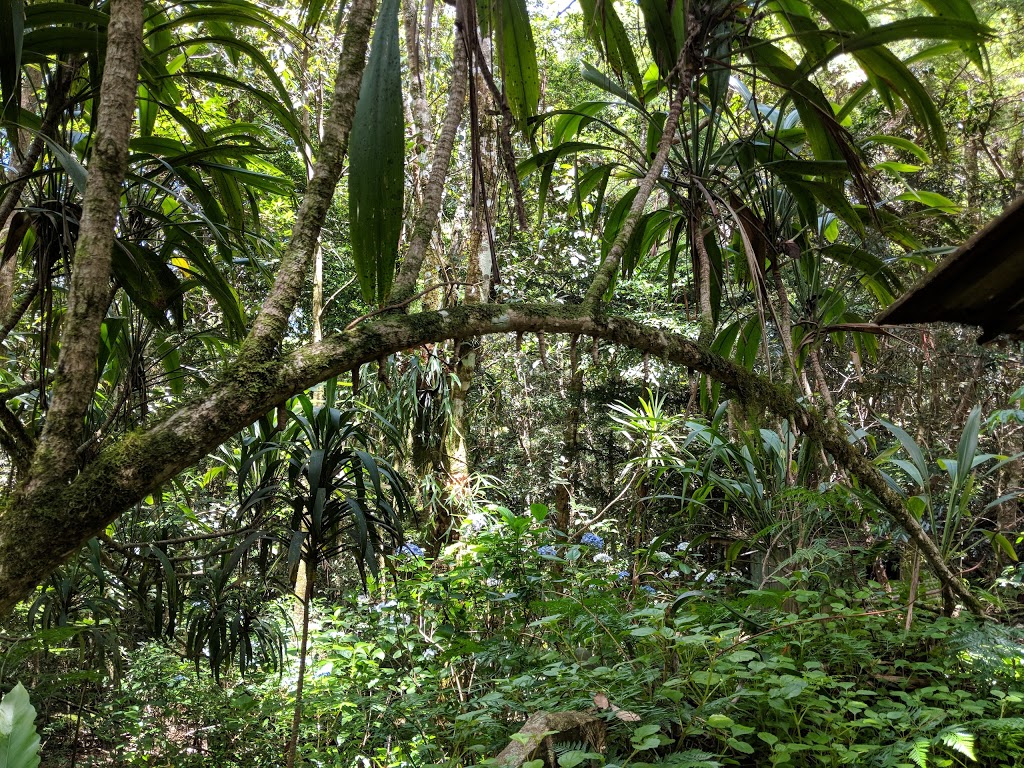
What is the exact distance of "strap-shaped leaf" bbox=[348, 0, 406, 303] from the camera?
948 millimetres

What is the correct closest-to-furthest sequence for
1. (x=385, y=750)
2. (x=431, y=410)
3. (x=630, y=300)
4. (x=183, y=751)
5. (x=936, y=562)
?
1. (x=936, y=562)
2. (x=385, y=750)
3. (x=183, y=751)
4. (x=431, y=410)
5. (x=630, y=300)

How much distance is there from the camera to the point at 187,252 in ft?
5.54

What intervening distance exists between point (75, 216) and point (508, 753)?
4.78 feet

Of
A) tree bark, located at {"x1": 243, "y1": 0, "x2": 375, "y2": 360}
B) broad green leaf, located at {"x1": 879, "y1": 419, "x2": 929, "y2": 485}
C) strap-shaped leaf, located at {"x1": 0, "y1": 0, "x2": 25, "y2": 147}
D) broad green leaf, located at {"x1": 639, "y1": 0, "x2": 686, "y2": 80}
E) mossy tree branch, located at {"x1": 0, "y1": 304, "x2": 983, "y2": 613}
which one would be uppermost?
broad green leaf, located at {"x1": 639, "y1": 0, "x2": 686, "y2": 80}

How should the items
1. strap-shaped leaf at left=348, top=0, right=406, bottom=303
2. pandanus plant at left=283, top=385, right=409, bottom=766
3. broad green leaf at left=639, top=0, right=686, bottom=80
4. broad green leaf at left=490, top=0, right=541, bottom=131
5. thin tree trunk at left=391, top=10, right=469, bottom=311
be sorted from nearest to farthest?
strap-shaped leaf at left=348, top=0, right=406, bottom=303
thin tree trunk at left=391, top=10, right=469, bottom=311
broad green leaf at left=490, top=0, right=541, bottom=131
broad green leaf at left=639, top=0, right=686, bottom=80
pandanus plant at left=283, top=385, right=409, bottom=766

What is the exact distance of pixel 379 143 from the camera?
3.13ft

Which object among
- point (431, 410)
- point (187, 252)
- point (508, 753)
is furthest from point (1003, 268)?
point (431, 410)

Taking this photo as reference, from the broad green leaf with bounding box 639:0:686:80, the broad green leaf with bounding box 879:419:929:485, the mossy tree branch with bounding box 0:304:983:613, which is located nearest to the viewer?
the mossy tree branch with bounding box 0:304:983:613

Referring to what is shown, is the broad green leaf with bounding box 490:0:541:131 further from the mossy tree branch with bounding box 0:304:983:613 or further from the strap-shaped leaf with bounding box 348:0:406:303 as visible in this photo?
the mossy tree branch with bounding box 0:304:983:613

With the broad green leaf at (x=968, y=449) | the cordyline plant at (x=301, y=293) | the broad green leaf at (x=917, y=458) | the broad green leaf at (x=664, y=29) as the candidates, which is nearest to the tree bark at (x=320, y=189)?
the cordyline plant at (x=301, y=293)

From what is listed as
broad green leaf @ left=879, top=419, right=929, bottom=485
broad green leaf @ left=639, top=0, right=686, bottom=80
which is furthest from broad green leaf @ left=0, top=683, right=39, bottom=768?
broad green leaf @ left=879, top=419, right=929, bottom=485

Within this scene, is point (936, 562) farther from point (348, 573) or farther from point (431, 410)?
point (348, 573)

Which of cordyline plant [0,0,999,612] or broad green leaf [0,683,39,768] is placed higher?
cordyline plant [0,0,999,612]

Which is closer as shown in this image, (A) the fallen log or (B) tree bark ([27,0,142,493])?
(B) tree bark ([27,0,142,493])
